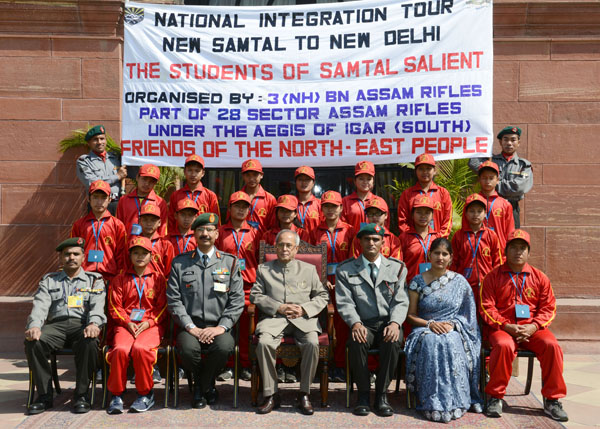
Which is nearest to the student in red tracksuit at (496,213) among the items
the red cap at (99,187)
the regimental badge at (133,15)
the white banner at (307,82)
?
the white banner at (307,82)

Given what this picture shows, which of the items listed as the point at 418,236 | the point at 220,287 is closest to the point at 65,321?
the point at 220,287

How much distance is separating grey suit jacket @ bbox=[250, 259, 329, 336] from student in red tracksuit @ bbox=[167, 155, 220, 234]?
124cm

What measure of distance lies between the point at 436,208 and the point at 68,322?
3546 mm

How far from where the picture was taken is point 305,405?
4.75 meters

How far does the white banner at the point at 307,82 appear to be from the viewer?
654 cm

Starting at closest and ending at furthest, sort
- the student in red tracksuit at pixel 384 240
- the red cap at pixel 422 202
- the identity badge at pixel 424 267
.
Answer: the identity badge at pixel 424 267
the red cap at pixel 422 202
the student in red tracksuit at pixel 384 240

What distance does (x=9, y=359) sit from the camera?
21.8ft

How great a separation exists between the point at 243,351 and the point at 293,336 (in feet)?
2.89

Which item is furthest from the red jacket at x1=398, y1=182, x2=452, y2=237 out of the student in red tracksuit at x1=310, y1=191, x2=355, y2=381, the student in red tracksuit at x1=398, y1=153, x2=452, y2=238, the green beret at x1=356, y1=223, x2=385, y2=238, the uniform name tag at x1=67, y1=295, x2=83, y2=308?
the uniform name tag at x1=67, y1=295, x2=83, y2=308

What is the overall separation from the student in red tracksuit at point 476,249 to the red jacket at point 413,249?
299 mm

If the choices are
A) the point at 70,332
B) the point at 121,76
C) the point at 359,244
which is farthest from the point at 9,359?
the point at 359,244

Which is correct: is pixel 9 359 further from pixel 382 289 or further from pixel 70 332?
pixel 382 289

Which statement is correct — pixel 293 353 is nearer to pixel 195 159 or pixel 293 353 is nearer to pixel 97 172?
pixel 195 159

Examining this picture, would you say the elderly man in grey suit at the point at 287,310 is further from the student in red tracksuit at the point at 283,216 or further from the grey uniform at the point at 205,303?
the student in red tracksuit at the point at 283,216
